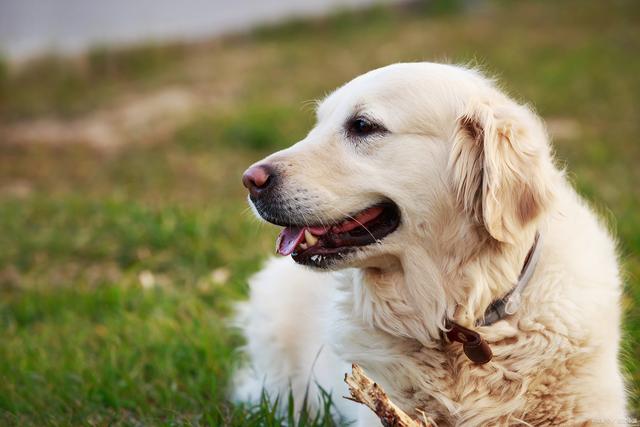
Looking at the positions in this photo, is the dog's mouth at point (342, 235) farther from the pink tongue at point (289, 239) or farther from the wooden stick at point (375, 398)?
the wooden stick at point (375, 398)

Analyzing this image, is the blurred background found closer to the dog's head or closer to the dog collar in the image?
the dog's head

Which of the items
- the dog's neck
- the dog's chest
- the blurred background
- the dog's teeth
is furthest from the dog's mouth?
the blurred background

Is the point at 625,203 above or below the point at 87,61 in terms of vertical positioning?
above

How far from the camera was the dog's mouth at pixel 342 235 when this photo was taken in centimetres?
291

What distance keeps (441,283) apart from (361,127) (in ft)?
2.12

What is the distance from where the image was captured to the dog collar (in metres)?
2.79

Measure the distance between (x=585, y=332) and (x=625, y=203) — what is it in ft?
10.8

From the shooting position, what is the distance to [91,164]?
303 inches

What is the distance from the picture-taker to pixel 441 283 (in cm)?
290

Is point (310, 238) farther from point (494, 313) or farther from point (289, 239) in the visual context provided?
point (494, 313)

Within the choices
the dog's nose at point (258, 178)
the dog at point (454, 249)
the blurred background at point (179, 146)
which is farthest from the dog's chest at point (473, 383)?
the dog's nose at point (258, 178)

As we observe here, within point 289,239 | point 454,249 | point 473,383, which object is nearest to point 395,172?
point 454,249

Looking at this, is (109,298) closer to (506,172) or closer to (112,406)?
(112,406)

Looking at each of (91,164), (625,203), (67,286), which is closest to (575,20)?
(625,203)
